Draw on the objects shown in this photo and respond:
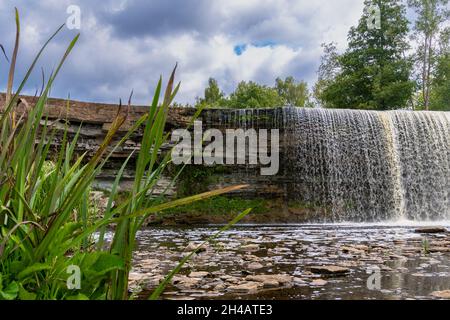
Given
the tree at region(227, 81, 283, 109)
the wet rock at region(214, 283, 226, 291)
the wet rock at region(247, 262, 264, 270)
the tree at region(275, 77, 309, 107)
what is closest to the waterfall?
the wet rock at region(247, 262, 264, 270)

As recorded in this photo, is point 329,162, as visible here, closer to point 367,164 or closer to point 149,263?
point 367,164

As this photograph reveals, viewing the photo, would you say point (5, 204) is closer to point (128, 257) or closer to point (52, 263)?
point (52, 263)

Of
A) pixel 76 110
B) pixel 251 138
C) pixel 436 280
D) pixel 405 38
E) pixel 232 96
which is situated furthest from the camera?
pixel 232 96

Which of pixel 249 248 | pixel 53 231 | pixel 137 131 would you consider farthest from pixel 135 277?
pixel 137 131

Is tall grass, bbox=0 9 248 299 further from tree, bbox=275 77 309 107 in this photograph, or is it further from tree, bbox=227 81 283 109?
tree, bbox=275 77 309 107

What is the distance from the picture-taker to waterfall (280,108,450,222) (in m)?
14.0

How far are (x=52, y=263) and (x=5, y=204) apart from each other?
0.23 meters

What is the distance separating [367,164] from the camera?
570 inches

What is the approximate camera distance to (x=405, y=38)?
2597 cm

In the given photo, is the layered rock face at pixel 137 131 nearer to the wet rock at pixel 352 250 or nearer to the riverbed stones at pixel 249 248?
the riverbed stones at pixel 249 248

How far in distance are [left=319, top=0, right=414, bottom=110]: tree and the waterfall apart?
9.06m

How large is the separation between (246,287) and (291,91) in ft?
150

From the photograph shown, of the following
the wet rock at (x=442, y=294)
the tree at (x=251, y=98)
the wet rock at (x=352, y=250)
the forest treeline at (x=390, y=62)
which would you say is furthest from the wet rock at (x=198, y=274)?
the tree at (x=251, y=98)
